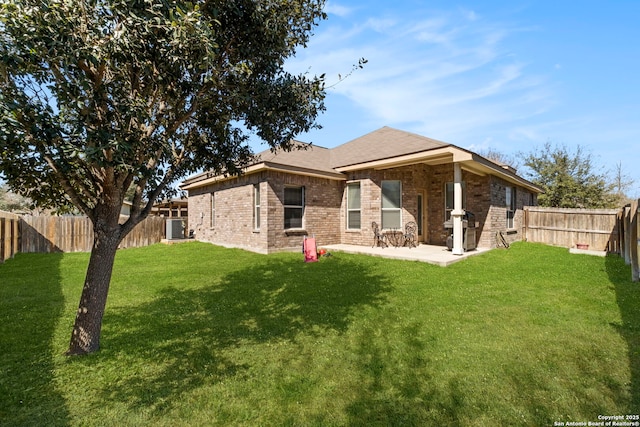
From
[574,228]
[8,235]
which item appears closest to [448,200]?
[574,228]

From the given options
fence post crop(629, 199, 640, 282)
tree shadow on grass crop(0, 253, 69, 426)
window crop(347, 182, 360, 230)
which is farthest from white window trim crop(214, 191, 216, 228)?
fence post crop(629, 199, 640, 282)

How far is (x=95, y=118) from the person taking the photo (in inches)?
111

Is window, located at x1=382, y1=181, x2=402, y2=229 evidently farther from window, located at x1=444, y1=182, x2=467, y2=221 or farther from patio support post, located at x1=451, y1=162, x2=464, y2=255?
patio support post, located at x1=451, y1=162, x2=464, y2=255

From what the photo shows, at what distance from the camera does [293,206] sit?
37.3 feet

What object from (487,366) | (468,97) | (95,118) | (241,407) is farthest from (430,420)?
(468,97)

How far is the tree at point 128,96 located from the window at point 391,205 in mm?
7244

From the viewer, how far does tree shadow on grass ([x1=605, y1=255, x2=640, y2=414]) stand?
2.87m

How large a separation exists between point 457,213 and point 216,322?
7.65 metres

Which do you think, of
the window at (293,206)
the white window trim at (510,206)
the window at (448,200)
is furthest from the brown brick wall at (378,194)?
the white window trim at (510,206)

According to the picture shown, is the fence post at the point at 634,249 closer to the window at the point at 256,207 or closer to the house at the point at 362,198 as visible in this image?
the house at the point at 362,198

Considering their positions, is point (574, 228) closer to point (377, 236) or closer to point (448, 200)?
point (448, 200)

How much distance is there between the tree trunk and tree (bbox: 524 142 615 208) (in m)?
23.0

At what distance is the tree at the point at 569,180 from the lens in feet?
65.6

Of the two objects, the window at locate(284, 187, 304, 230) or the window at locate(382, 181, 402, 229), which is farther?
the window at locate(382, 181, 402, 229)
